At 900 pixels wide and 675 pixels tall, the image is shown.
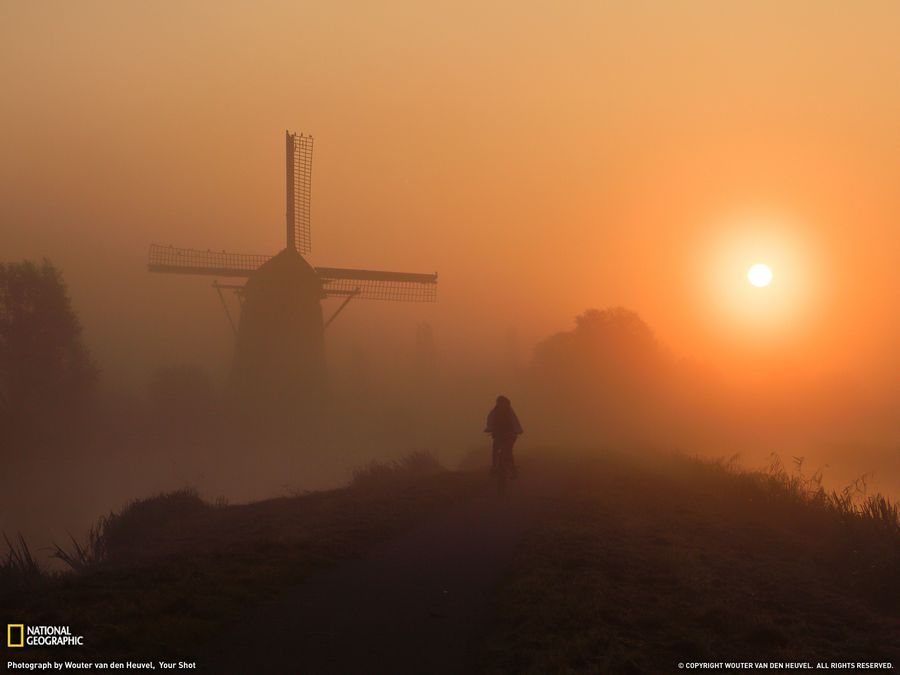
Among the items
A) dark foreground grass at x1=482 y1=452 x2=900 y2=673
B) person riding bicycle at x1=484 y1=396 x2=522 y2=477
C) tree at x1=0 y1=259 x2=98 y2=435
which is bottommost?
dark foreground grass at x1=482 y1=452 x2=900 y2=673

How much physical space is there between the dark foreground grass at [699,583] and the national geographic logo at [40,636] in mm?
4583

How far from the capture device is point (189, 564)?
12633 mm

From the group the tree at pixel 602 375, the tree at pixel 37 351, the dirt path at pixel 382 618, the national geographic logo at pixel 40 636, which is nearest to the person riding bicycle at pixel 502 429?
the dirt path at pixel 382 618

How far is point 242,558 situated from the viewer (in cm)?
1315

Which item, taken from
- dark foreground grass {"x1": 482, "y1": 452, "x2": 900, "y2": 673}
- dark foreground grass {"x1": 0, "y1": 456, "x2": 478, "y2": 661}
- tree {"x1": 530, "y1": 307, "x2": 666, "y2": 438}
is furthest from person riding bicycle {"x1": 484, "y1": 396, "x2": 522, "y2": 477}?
tree {"x1": 530, "y1": 307, "x2": 666, "y2": 438}

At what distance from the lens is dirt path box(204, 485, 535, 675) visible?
864 centimetres

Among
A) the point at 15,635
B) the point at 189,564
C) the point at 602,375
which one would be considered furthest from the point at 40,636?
the point at 602,375

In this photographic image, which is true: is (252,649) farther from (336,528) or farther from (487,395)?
(487,395)

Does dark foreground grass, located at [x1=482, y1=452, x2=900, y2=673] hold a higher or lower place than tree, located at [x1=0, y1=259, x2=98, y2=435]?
lower

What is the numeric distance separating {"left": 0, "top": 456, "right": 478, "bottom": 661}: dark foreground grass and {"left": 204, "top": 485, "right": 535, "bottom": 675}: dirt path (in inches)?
19.9

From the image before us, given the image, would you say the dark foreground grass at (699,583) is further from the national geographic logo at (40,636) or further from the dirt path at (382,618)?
the national geographic logo at (40,636)

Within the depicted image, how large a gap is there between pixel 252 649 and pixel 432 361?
144220 mm

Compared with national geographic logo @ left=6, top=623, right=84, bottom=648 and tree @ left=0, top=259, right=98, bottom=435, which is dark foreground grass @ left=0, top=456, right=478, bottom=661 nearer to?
national geographic logo @ left=6, top=623, right=84, bottom=648

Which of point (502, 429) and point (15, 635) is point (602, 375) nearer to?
point (502, 429)
